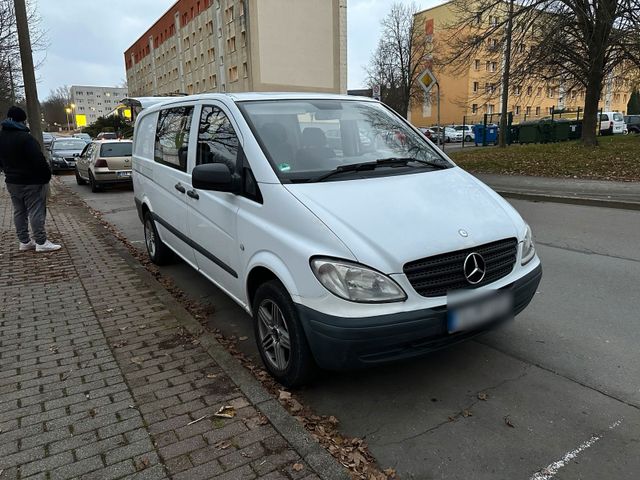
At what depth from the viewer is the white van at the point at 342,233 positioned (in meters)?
2.83

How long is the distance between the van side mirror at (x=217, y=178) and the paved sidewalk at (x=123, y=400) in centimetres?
122

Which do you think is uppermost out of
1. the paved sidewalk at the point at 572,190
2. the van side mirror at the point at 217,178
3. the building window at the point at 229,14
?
the building window at the point at 229,14

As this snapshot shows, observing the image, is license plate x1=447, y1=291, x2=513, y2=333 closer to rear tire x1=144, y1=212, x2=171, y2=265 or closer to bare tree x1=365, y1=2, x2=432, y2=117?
rear tire x1=144, y1=212, x2=171, y2=265

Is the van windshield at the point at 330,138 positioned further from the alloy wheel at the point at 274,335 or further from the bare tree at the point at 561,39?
the bare tree at the point at 561,39

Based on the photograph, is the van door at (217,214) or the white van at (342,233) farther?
the van door at (217,214)

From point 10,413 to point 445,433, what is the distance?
2583 millimetres

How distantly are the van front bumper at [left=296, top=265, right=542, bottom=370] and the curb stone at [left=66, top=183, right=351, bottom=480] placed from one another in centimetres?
39

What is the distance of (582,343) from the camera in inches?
154

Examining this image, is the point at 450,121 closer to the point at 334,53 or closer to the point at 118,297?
the point at 334,53

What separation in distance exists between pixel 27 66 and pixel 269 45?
3966 cm

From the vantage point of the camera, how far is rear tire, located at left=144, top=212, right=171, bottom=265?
247 inches

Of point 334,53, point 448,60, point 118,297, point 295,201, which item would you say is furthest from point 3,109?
point 295,201

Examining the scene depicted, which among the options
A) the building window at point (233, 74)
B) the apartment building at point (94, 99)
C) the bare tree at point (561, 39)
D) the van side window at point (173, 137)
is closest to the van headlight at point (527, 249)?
the van side window at point (173, 137)

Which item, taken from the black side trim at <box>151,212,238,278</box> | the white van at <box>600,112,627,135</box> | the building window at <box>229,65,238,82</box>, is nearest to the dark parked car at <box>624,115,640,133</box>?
the white van at <box>600,112,627,135</box>
